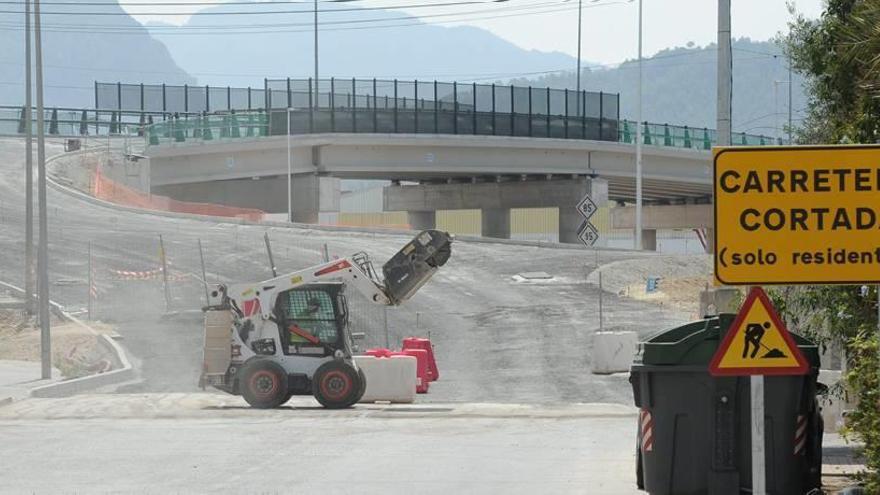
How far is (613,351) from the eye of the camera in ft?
108

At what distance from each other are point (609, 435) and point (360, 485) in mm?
6385

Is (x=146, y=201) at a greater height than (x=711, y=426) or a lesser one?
greater

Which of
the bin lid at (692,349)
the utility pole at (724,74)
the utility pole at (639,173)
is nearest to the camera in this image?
the bin lid at (692,349)

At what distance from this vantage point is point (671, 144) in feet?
269

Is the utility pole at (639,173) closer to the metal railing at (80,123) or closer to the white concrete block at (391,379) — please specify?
the metal railing at (80,123)

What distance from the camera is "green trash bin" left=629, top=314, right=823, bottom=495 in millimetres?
13602

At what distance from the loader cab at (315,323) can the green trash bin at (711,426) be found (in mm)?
12354

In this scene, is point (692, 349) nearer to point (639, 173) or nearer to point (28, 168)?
point (28, 168)

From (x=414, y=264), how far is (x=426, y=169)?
49.3m

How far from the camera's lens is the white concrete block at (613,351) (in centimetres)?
3278

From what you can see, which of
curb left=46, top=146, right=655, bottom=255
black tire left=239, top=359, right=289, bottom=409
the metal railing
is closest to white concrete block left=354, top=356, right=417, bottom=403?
black tire left=239, top=359, right=289, bottom=409

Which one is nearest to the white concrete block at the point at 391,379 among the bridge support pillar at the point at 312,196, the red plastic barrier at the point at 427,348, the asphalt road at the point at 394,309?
the asphalt road at the point at 394,309

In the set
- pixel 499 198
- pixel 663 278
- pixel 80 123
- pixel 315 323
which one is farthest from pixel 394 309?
pixel 80 123

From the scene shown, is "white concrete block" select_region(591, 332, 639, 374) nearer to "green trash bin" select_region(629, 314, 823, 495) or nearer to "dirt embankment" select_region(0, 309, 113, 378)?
"dirt embankment" select_region(0, 309, 113, 378)
